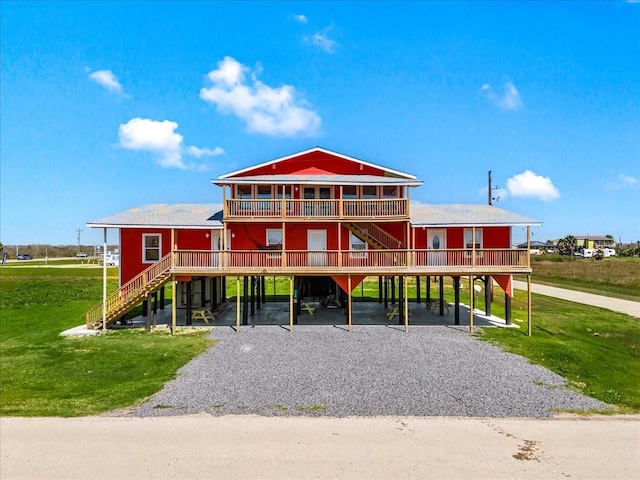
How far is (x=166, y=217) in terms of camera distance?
24.4 meters

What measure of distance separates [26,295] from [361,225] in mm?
32487

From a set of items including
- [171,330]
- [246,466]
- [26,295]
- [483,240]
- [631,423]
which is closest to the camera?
[246,466]

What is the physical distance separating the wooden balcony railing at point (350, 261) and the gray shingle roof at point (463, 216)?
159 centimetres

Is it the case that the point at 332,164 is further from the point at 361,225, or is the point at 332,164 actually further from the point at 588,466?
the point at 588,466

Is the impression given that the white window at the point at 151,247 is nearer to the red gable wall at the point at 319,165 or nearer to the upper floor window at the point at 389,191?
the red gable wall at the point at 319,165

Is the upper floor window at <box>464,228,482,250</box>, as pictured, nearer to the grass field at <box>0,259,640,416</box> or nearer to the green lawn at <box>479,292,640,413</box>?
the green lawn at <box>479,292,640,413</box>

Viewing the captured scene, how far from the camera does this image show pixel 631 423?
11.2 metres

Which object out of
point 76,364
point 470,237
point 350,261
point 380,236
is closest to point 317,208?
point 350,261

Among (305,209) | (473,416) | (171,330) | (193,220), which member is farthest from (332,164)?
(473,416)

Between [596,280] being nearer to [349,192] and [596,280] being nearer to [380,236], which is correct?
[380,236]

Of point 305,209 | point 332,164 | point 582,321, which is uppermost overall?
point 332,164

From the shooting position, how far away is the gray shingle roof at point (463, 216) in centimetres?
2331

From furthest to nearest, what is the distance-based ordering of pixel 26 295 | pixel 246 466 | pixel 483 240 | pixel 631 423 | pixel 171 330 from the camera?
1. pixel 26 295
2. pixel 483 240
3. pixel 171 330
4. pixel 631 423
5. pixel 246 466

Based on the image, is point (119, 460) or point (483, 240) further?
point (483, 240)
